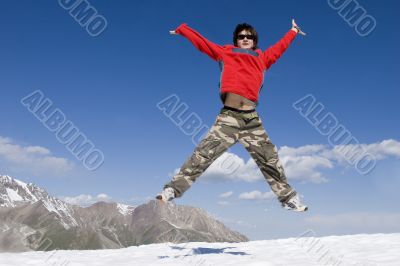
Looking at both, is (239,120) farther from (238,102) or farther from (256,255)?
(256,255)

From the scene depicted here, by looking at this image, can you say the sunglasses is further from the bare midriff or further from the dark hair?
the bare midriff

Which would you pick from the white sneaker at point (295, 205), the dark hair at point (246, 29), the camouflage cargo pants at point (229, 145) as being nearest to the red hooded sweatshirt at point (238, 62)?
the dark hair at point (246, 29)

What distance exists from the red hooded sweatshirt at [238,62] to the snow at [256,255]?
3100 mm

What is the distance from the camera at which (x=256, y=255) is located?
9.25m

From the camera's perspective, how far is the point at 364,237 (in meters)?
12.1

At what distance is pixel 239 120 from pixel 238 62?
1.10 metres

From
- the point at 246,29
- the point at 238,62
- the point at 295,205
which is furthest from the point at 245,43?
the point at 295,205

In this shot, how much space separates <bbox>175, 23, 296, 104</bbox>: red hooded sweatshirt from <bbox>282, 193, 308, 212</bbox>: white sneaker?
1.96 metres

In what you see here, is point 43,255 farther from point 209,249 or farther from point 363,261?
point 363,261

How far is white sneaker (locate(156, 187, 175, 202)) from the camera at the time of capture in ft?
25.4

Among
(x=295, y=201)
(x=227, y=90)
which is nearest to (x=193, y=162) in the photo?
(x=227, y=90)

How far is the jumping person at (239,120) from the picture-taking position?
8.09 m

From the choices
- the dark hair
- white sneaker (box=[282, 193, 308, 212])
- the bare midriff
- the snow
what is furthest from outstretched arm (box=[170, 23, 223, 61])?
the snow

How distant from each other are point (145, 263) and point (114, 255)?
1722 mm
